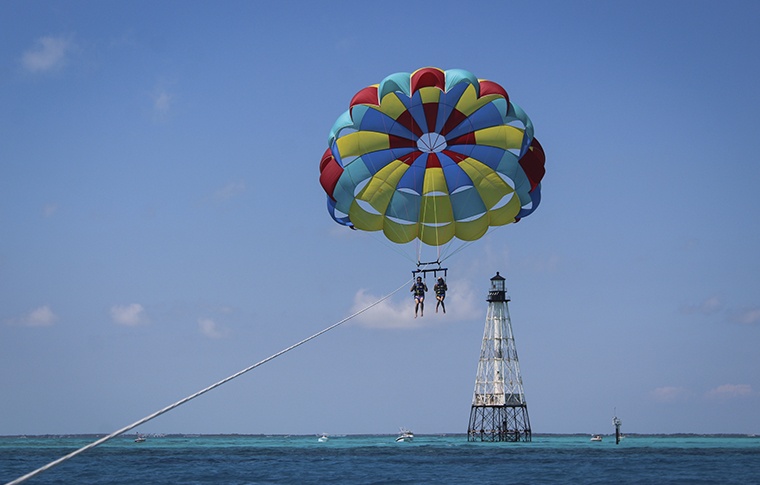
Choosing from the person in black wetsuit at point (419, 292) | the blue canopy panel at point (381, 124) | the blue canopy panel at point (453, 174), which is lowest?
the person in black wetsuit at point (419, 292)

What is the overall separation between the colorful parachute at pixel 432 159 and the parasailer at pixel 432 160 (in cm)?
2

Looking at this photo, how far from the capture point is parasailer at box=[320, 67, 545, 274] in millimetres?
23812

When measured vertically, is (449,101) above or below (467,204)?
above

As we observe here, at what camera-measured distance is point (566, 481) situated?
28.1 metres

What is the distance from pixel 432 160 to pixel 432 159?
3 centimetres

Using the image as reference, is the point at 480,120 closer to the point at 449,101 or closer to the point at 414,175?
the point at 449,101

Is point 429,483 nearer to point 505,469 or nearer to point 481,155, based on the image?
point 505,469

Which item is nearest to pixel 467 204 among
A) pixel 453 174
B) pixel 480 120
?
pixel 453 174

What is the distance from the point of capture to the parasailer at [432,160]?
23812mm

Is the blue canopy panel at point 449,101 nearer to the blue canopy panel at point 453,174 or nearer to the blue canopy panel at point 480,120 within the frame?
the blue canopy panel at point 480,120

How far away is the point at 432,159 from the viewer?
25.3 metres

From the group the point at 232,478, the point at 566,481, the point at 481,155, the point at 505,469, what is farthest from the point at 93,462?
the point at 481,155

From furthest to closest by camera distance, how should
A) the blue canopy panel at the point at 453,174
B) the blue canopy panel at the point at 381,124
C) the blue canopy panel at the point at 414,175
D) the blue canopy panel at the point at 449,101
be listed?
1. the blue canopy panel at the point at 414,175
2. the blue canopy panel at the point at 453,174
3. the blue canopy panel at the point at 381,124
4. the blue canopy panel at the point at 449,101

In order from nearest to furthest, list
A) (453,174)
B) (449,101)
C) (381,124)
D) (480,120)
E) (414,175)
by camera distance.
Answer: (449,101) < (480,120) < (381,124) < (453,174) < (414,175)
